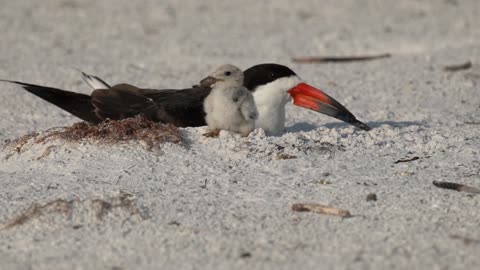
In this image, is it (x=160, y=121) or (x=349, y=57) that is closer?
(x=160, y=121)

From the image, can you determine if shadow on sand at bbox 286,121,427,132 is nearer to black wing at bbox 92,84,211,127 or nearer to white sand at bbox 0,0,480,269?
white sand at bbox 0,0,480,269

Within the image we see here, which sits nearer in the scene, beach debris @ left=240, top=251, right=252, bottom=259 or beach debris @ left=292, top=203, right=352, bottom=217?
beach debris @ left=240, top=251, right=252, bottom=259

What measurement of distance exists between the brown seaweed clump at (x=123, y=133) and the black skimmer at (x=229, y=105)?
272 millimetres

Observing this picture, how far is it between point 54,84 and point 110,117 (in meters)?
1.93

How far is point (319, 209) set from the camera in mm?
4277

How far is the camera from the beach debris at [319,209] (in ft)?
13.9

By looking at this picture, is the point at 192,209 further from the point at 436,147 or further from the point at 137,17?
the point at 137,17

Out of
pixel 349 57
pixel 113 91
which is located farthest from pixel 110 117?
pixel 349 57

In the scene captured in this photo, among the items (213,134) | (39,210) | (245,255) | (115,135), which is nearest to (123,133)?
(115,135)

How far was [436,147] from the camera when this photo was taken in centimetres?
528

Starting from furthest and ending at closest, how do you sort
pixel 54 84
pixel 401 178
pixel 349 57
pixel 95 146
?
1. pixel 349 57
2. pixel 54 84
3. pixel 95 146
4. pixel 401 178

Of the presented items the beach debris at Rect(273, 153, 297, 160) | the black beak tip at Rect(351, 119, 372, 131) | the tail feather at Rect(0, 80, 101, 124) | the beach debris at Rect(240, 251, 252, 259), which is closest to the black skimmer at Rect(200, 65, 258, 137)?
the beach debris at Rect(273, 153, 297, 160)

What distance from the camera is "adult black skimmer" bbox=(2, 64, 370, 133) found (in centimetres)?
569

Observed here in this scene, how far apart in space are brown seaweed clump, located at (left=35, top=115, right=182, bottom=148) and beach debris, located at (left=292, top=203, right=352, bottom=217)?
3.76ft
